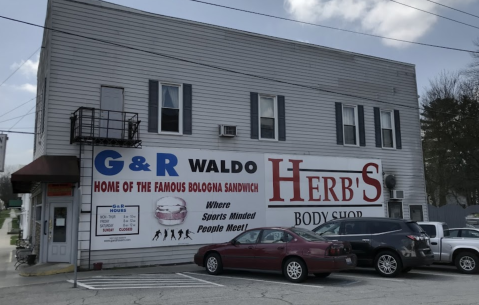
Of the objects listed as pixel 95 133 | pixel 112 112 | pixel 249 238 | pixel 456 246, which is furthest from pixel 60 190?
pixel 456 246

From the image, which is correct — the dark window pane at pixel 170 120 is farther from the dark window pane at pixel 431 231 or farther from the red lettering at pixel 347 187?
the dark window pane at pixel 431 231

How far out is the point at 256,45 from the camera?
1828 centimetres

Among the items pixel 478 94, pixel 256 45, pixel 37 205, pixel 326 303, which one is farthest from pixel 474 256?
pixel 478 94

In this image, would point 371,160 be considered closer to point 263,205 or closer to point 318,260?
point 263,205

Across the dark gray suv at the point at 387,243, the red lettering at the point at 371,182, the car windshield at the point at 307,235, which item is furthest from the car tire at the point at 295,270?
the red lettering at the point at 371,182

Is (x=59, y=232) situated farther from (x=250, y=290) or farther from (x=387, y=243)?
(x=387, y=243)

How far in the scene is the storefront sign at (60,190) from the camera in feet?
47.0

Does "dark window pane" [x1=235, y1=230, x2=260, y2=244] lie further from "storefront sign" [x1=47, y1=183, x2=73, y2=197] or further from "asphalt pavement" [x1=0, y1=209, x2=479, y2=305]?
"storefront sign" [x1=47, y1=183, x2=73, y2=197]

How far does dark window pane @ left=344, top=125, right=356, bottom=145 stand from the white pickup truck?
6.56 meters

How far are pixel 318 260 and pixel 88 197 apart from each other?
7.67 meters

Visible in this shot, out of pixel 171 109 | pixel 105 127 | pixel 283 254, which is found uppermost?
pixel 171 109

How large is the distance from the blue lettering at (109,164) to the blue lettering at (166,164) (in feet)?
4.27

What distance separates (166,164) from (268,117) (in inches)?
196

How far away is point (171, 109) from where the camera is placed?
53.3ft
